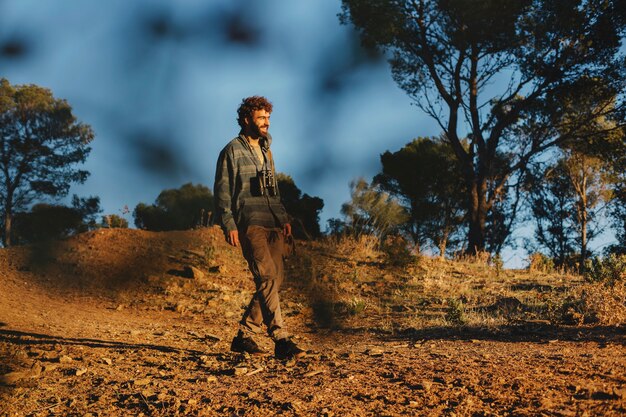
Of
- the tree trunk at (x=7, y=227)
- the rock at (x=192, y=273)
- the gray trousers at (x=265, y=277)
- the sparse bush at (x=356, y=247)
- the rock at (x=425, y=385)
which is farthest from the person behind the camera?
the tree trunk at (x=7, y=227)

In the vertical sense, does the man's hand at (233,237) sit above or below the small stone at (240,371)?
above

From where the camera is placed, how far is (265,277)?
509 cm

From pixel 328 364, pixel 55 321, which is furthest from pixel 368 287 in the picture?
pixel 328 364

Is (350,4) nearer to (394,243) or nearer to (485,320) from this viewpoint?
(394,243)

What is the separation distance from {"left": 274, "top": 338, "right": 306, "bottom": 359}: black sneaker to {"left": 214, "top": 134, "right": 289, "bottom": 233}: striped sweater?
927 millimetres

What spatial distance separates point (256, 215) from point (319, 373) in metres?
1.40

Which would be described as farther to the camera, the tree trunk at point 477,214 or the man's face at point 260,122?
the tree trunk at point 477,214

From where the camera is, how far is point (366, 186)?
1847 cm

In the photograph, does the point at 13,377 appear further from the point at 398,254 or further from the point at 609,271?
the point at 398,254

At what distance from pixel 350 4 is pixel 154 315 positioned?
13971mm

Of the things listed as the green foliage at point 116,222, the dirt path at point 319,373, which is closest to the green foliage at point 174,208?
the green foliage at point 116,222

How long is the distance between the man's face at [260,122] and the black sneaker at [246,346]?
171 cm

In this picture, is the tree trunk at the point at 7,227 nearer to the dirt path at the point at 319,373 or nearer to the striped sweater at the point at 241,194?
the dirt path at the point at 319,373

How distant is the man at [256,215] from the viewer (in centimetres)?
509
